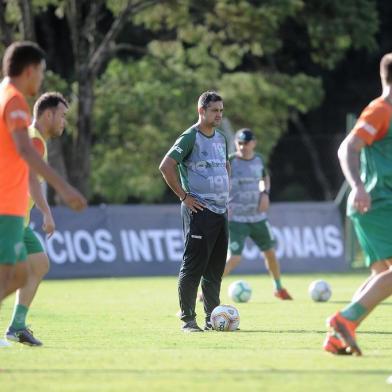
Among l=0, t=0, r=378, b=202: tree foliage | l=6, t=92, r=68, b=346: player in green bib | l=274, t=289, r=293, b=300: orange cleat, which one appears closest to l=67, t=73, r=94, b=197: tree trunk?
l=0, t=0, r=378, b=202: tree foliage

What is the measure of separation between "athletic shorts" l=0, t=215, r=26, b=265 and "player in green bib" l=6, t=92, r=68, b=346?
1534 millimetres

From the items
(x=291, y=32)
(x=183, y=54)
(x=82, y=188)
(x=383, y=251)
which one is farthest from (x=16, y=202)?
(x=291, y=32)

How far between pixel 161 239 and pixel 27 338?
47.0 feet

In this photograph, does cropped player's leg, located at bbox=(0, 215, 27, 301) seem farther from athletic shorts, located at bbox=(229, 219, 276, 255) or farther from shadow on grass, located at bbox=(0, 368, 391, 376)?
athletic shorts, located at bbox=(229, 219, 276, 255)

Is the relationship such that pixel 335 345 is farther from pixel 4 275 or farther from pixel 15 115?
pixel 15 115

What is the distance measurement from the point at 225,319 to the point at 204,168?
159cm

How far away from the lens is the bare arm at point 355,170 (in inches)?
337

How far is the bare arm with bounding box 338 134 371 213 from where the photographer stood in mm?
8570

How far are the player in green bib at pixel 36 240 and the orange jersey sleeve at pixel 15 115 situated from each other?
1.87m

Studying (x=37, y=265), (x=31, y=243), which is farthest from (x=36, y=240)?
(x=37, y=265)

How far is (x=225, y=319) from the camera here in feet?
38.7

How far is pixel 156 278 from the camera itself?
78.1ft

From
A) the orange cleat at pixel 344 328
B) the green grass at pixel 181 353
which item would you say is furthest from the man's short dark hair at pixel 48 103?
the orange cleat at pixel 344 328

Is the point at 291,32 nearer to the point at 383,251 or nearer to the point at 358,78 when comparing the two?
the point at 358,78
